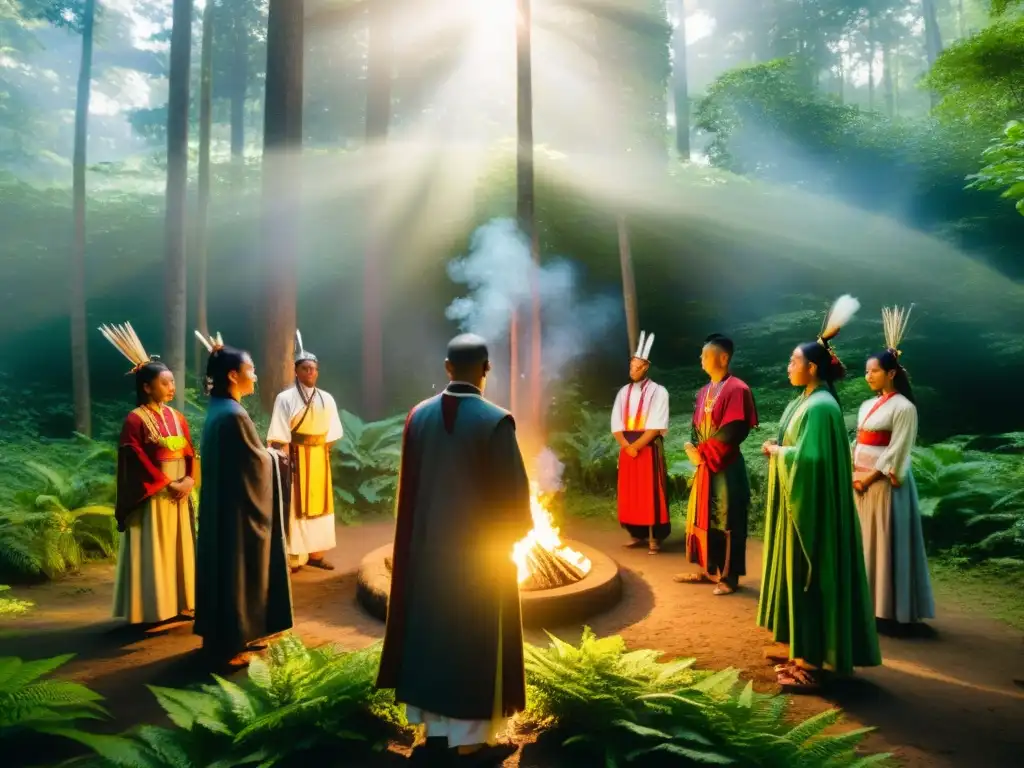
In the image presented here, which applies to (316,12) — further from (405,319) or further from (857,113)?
(857,113)

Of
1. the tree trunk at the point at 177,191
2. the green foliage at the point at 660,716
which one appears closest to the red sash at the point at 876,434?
the green foliage at the point at 660,716

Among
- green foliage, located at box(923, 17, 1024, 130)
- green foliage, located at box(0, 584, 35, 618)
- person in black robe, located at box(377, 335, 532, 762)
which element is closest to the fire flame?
person in black robe, located at box(377, 335, 532, 762)

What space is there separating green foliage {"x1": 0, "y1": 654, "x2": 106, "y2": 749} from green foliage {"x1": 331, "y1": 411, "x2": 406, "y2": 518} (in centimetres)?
599

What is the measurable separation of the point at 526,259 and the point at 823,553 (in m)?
8.10

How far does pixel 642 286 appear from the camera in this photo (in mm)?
17828

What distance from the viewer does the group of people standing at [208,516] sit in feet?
16.1

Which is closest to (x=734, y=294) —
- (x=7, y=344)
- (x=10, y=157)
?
(x=7, y=344)

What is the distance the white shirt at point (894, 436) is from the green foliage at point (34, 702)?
584 centimetres

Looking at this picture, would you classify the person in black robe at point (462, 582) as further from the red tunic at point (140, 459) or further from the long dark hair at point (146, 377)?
the long dark hair at point (146, 377)

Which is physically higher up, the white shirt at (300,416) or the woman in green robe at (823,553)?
the white shirt at (300,416)

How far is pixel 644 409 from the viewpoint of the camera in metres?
8.34

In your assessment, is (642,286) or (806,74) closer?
(642,286)

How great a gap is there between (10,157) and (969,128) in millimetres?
34522

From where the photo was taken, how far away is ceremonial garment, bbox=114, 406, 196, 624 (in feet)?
18.2
